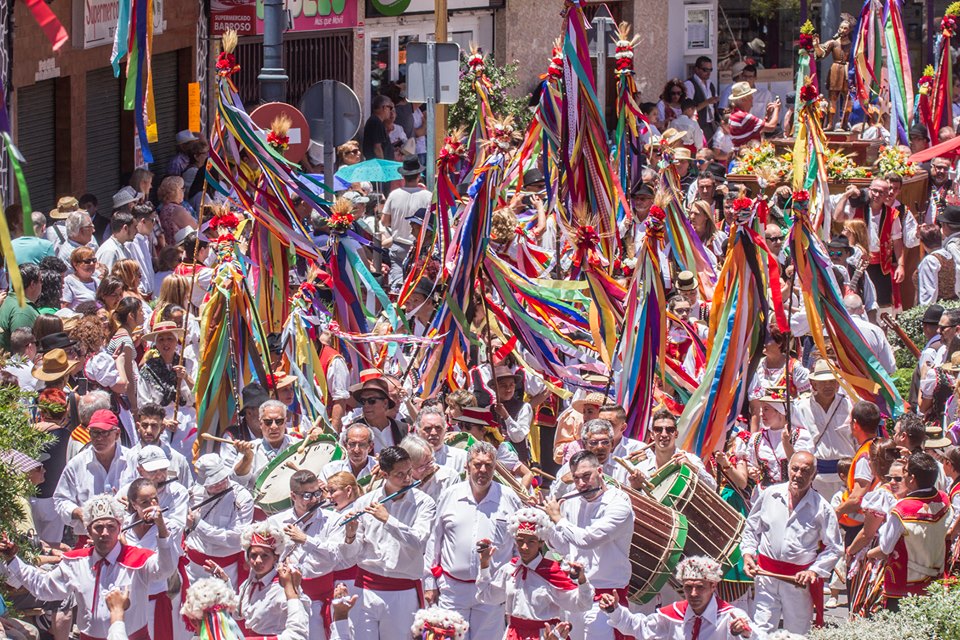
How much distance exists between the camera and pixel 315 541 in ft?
33.0

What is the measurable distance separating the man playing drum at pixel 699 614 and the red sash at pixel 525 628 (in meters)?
0.36

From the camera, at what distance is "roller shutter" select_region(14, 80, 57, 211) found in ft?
59.5

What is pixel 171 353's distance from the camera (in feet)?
40.1

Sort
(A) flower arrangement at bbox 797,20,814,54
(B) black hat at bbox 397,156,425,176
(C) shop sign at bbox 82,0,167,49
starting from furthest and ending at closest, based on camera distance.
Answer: (A) flower arrangement at bbox 797,20,814,54, (C) shop sign at bbox 82,0,167,49, (B) black hat at bbox 397,156,425,176

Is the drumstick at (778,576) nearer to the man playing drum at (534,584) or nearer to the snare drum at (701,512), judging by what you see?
the snare drum at (701,512)

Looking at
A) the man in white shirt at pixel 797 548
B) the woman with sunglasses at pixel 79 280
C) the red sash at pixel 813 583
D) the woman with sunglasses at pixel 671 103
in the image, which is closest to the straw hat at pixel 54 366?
the woman with sunglasses at pixel 79 280

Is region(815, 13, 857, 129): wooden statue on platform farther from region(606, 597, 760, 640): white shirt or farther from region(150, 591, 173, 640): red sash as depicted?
region(150, 591, 173, 640): red sash

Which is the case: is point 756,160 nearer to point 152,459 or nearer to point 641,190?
point 641,190

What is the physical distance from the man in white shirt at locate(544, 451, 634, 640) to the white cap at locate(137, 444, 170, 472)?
2.17 m

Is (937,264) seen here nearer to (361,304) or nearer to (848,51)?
(361,304)

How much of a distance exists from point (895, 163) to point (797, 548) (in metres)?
9.11

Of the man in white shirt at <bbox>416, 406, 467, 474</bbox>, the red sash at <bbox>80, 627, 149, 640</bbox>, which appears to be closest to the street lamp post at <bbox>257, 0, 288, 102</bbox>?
the man in white shirt at <bbox>416, 406, 467, 474</bbox>

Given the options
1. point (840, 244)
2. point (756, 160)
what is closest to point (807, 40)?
point (756, 160)

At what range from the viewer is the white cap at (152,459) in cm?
1022
